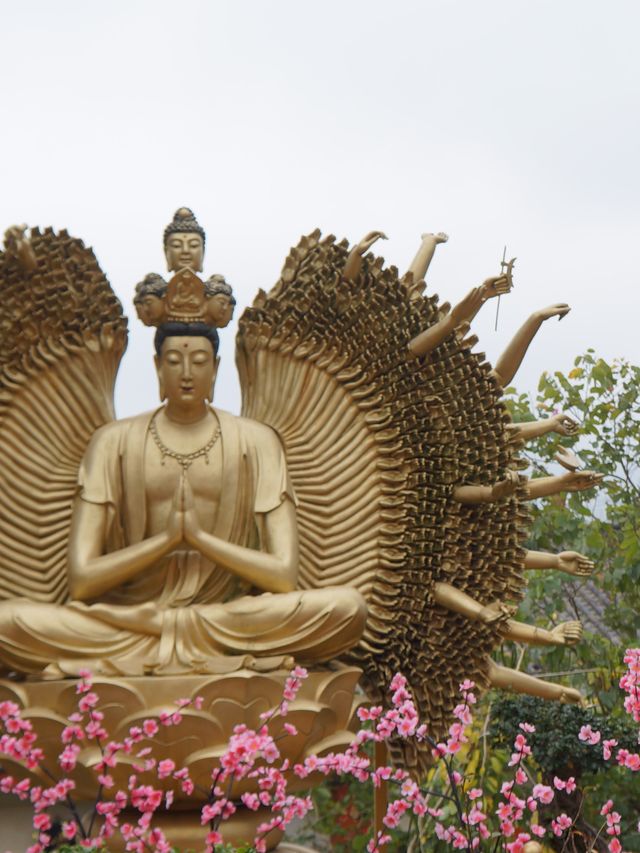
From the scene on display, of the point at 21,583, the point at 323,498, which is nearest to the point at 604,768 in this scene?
the point at 323,498

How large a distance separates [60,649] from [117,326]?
64.2 inches

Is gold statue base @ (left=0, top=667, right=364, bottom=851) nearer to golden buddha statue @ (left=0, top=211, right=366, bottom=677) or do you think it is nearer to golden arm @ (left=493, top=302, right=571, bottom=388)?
golden buddha statue @ (left=0, top=211, right=366, bottom=677)

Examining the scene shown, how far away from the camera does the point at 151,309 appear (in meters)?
5.98

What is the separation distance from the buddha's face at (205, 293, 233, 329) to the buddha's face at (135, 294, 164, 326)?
0.71ft

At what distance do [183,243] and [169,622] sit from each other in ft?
6.14

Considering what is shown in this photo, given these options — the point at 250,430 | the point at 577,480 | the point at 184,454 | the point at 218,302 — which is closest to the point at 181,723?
the point at 184,454

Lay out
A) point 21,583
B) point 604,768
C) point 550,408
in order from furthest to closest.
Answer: point 550,408
point 604,768
point 21,583

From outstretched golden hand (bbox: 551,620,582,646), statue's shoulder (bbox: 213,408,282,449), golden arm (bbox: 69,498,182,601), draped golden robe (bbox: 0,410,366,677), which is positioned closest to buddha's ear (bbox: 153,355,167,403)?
statue's shoulder (bbox: 213,408,282,449)

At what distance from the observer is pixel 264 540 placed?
232 inches

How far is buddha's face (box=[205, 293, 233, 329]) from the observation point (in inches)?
236

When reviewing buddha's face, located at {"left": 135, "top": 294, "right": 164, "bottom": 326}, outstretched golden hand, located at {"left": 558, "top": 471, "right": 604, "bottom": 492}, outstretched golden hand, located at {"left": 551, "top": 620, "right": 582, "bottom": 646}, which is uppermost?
buddha's face, located at {"left": 135, "top": 294, "right": 164, "bottom": 326}

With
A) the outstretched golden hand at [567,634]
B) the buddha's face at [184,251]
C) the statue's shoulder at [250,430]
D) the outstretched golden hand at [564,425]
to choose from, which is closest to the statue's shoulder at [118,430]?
the statue's shoulder at [250,430]

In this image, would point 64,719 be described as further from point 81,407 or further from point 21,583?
point 81,407

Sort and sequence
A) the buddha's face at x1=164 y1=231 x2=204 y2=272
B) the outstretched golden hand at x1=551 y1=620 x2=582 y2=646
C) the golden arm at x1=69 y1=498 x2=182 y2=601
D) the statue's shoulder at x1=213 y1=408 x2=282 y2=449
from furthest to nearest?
1. the buddha's face at x1=164 y1=231 x2=204 y2=272
2. the statue's shoulder at x1=213 y1=408 x2=282 y2=449
3. the outstretched golden hand at x1=551 y1=620 x2=582 y2=646
4. the golden arm at x1=69 y1=498 x2=182 y2=601
